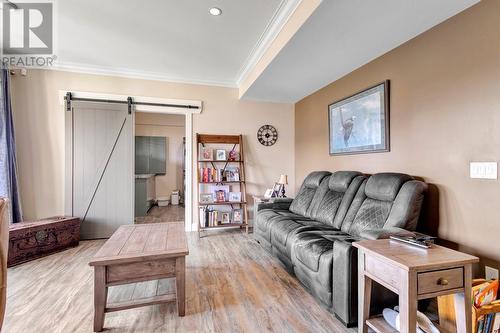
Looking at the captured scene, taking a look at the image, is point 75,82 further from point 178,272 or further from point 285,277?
point 285,277

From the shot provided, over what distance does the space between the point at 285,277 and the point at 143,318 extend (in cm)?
137

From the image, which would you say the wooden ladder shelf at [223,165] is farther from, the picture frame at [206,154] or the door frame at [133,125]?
the door frame at [133,125]

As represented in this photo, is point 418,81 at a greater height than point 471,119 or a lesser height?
greater

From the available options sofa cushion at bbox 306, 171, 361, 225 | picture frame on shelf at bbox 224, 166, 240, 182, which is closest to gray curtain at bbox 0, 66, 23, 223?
picture frame on shelf at bbox 224, 166, 240, 182

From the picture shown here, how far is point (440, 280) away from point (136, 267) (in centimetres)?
195

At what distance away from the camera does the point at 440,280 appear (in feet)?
4.25

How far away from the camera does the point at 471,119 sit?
1859mm

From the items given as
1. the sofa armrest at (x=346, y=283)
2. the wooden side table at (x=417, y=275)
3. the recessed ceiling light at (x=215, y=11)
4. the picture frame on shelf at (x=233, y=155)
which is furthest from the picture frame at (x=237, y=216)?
the recessed ceiling light at (x=215, y=11)

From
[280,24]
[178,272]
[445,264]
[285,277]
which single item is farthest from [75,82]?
[445,264]

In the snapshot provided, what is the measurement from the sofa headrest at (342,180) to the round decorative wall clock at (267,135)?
1.80 meters

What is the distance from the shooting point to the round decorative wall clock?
464 centimetres

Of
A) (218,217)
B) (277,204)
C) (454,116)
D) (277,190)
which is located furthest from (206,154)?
(454,116)

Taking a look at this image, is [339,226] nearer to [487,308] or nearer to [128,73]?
[487,308]

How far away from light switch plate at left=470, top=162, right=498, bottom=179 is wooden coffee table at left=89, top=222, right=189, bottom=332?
7.48 feet
